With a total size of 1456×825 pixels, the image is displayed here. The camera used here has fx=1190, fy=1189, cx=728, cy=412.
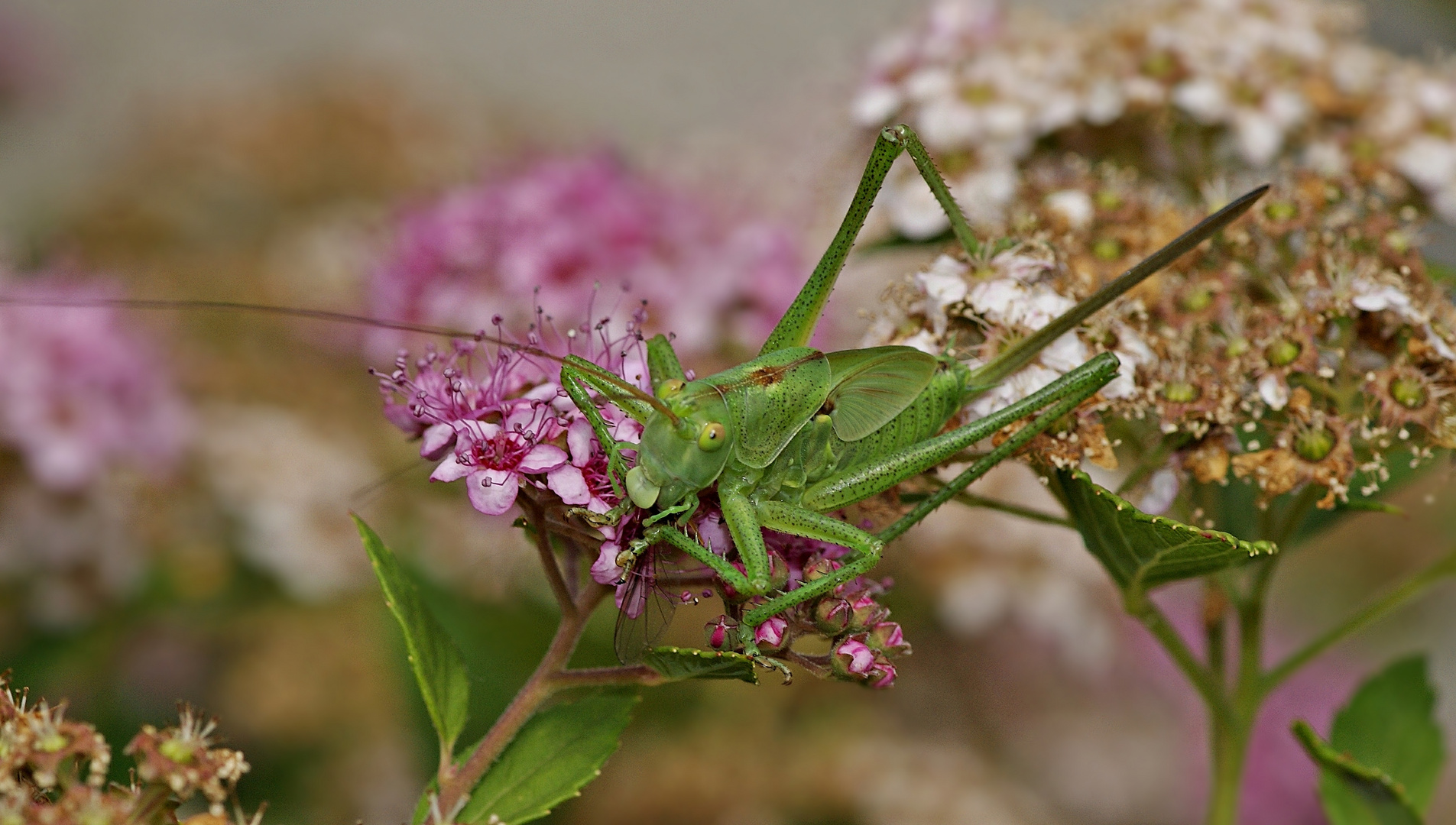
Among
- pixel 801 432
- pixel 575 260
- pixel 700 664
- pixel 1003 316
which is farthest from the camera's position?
pixel 575 260

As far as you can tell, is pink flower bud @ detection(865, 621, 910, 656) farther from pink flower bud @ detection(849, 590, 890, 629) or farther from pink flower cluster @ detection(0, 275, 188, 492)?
pink flower cluster @ detection(0, 275, 188, 492)

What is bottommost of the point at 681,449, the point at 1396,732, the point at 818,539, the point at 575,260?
the point at 1396,732

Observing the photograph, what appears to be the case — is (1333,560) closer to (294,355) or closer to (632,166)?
Answer: (632,166)

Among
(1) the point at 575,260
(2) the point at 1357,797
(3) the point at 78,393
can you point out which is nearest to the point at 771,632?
(2) the point at 1357,797

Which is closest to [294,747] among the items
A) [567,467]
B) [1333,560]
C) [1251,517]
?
[567,467]

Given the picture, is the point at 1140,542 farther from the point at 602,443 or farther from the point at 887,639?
the point at 602,443

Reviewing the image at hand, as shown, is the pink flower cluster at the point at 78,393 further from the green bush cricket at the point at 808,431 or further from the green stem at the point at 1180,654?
the green stem at the point at 1180,654

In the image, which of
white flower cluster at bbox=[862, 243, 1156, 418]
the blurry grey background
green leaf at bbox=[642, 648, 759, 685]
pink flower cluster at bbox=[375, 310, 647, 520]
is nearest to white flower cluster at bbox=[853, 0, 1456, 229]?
white flower cluster at bbox=[862, 243, 1156, 418]
